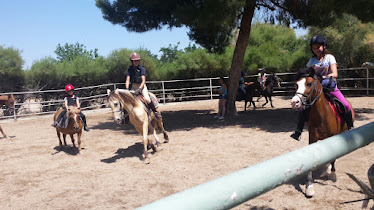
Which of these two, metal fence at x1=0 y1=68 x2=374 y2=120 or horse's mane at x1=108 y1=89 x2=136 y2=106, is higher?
horse's mane at x1=108 y1=89 x2=136 y2=106

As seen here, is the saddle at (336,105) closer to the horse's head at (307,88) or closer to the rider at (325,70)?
the rider at (325,70)

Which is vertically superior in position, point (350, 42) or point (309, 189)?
point (350, 42)

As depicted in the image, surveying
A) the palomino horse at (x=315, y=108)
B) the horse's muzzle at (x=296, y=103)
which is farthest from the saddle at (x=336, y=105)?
the horse's muzzle at (x=296, y=103)

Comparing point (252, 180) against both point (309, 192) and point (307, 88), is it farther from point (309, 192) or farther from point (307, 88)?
point (309, 192)

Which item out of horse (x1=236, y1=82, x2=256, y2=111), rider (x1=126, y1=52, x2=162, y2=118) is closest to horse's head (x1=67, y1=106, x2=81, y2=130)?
rider (x1=126, y1=52, x2=162, y2=118)

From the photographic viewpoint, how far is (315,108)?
4734mm

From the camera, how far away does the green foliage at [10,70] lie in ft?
60.5

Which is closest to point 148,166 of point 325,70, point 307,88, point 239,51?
point 307,88

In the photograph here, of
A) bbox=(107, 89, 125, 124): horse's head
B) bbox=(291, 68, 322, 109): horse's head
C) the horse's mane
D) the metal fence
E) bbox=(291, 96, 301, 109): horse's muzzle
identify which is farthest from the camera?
the metal fence

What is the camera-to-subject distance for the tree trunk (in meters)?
12.1

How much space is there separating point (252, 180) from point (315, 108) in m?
4.25

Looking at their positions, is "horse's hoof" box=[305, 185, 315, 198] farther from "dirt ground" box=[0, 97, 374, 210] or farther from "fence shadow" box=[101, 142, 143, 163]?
"fence shadow" box=[101, 142, 143, 163]

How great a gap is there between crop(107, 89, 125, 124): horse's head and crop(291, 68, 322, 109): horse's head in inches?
152

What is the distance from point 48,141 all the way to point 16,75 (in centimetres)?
1088
